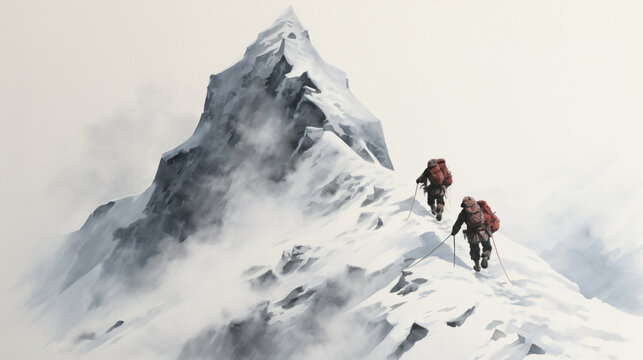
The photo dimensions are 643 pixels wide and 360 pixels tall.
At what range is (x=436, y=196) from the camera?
42.8ft

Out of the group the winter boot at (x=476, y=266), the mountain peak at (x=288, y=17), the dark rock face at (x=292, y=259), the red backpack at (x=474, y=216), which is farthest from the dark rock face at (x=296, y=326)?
the mountain peak at (x=288, y=17)

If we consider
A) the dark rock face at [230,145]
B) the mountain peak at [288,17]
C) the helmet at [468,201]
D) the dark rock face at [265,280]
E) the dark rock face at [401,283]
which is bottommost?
the dark rock face at [401,283]

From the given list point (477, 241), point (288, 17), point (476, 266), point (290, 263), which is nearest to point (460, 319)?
point (476, 266)

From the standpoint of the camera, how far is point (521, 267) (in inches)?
494

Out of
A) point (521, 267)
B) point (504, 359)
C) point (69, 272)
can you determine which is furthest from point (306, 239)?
point (69, 272)

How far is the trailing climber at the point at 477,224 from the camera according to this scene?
11312mm

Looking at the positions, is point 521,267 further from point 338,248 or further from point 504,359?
point 338,248

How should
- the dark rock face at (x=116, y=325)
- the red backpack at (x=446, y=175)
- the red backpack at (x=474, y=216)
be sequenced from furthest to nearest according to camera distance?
the dark rock face at (x=116, y=325), the red backpack at (x=446, y=175), the red backpack at (x=474, y=216)

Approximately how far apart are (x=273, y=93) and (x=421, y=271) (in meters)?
9.65

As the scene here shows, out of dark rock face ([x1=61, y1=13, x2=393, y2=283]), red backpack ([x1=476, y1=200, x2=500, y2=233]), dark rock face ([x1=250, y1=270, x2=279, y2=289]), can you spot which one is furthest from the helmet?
dark rock face ([x1=61, y1=13, x2=393, y2=283])

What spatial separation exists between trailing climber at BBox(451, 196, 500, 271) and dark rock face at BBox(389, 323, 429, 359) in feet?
6.27

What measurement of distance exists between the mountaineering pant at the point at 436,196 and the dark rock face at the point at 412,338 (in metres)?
3.33

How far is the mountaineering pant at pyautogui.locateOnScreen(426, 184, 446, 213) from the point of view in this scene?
12922 millimetres

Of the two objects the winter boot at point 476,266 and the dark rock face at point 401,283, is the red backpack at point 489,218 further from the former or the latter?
the dark rock face at point 401,283
